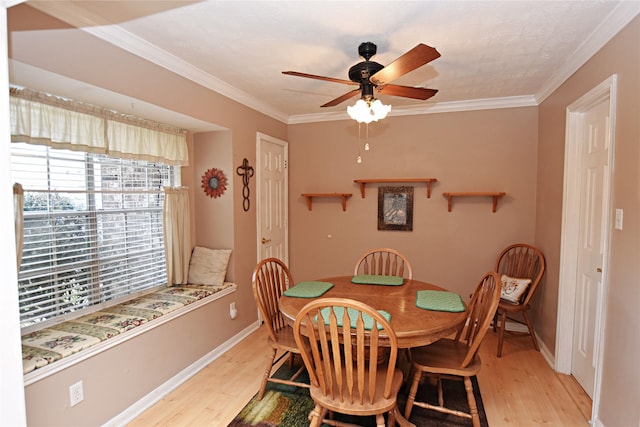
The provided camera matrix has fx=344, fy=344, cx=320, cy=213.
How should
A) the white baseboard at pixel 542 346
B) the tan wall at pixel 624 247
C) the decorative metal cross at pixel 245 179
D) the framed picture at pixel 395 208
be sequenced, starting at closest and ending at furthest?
the tan wall at pixel 624 247, the white baseboard at pixel 542 346, the decorative metal cross at pixel 245 179, the framed picture at pixel 395 208

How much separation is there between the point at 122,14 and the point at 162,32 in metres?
0.24

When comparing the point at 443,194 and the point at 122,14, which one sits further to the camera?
the point at 443,194

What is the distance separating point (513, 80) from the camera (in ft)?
9.78

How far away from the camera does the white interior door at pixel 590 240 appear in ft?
7.57

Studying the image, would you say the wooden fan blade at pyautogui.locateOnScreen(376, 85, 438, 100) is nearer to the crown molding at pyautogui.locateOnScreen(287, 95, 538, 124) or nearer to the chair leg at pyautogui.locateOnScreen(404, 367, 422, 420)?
the crown molding at pyautogui.locateOnScreen(287, 95, 538, 124)

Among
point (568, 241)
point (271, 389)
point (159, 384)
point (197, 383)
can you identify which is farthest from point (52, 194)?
point (568, 241)

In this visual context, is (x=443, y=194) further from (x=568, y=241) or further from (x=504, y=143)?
(x=568, y=241)

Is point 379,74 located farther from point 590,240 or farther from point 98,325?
point 98,325

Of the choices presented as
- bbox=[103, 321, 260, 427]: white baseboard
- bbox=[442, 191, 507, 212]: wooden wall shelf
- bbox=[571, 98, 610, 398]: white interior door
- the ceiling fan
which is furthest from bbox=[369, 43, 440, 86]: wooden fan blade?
bbox=[103, 321, 260, 427]: white baseboard

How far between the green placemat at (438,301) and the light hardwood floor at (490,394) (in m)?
0.77

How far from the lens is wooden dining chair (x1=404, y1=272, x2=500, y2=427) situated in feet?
6.44

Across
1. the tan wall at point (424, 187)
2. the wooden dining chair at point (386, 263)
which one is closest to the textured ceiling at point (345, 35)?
the tan wall at point (424, 187)

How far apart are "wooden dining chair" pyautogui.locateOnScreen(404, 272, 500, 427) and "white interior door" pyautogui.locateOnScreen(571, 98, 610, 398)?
2.67 ft

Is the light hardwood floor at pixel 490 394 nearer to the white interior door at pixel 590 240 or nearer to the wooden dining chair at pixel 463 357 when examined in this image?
the white interior door at pixel 590 240
